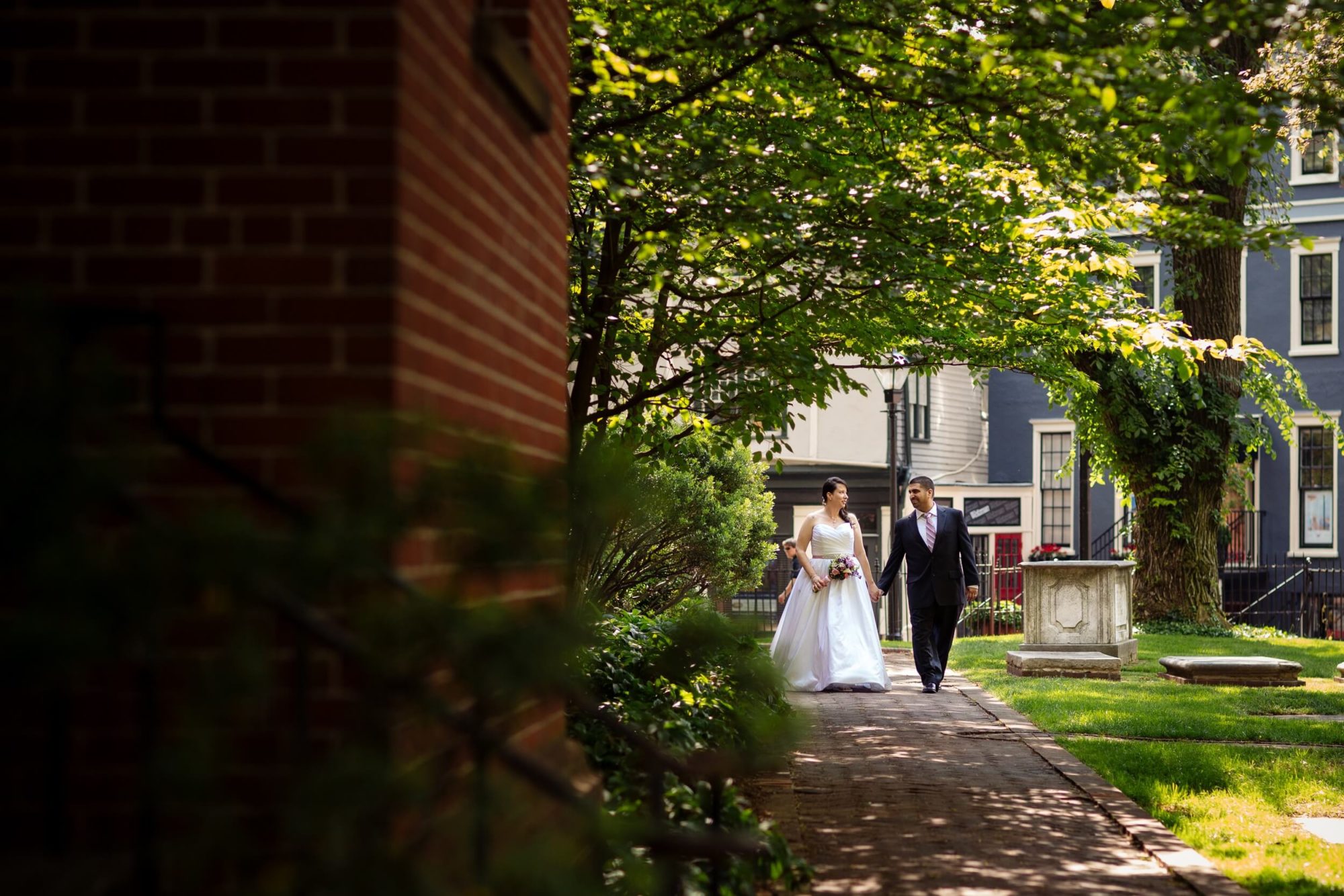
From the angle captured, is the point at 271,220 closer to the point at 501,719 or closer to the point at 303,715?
the point at 303,715

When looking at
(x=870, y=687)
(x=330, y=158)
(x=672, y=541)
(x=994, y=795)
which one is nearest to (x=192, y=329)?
(x=330, y=158)

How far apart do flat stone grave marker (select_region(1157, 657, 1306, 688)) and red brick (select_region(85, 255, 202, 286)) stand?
39.9ft

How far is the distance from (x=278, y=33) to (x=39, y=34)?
521 millimetres

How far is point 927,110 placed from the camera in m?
8.13

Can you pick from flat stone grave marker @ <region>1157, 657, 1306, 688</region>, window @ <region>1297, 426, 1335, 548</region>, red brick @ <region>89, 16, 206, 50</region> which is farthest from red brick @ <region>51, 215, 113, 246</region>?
window @ <region>1297, 426, 1335, 548</region>

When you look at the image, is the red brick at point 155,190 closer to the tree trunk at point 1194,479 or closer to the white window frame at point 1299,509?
the tree trunk at point 1194,479

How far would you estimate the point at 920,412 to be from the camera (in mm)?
34656

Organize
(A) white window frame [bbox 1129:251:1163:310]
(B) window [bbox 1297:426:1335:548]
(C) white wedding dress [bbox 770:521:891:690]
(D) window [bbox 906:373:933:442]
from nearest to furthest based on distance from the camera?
1. (C) white wedding dress [bbox 770:521:891:690]
2. (B) window [bbox 1297:426:1335:548]
3. (A) white window frame [bbox 1129:251:1163:310]
4. (D) window [bbox 906:373:933:442]

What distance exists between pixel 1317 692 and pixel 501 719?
10635 mm

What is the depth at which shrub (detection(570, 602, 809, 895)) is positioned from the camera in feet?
10.0

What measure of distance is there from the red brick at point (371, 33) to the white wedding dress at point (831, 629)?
409 inches

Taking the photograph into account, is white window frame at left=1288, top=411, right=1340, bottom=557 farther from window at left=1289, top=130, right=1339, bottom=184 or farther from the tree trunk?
the tree trunk

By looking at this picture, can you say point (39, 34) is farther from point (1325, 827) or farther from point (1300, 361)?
point (1300, 361)

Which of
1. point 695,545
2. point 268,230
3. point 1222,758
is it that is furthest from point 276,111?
point 695,545
